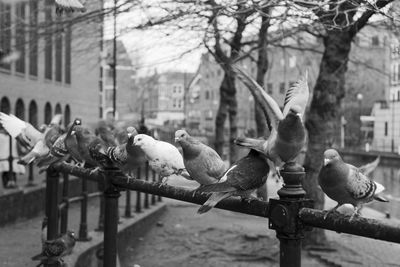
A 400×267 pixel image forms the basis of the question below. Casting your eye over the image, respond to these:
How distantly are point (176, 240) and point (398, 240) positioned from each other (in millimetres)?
7277

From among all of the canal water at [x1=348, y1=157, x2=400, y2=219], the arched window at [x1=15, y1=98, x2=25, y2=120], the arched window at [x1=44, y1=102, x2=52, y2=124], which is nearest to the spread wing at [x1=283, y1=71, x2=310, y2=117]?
the canal water at [x1=348, y1=157, x2=400, y2=219]

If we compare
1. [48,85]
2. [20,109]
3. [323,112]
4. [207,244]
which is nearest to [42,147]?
[207,244]

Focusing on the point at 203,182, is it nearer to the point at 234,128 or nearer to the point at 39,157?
the point at 39,157

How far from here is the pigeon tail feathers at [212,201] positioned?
2168 mm

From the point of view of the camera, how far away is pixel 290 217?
2029 mm

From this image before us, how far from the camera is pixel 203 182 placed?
2.71 metres

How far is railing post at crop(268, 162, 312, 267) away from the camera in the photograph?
2.03 m

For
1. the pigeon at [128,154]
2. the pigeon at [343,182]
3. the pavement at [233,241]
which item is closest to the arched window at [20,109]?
the pavement at [233,241]

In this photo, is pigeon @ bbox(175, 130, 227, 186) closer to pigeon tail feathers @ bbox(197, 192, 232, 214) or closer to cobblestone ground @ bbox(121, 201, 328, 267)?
pigeon tail feathers @ bbox(197, 192, 232, 214)

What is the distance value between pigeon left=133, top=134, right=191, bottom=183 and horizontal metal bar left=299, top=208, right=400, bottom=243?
1.29 meters

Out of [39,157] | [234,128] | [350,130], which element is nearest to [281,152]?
[39,157]

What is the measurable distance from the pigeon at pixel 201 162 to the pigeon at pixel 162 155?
19.2 inches

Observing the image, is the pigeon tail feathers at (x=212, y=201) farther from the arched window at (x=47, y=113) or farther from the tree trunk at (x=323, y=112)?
the arched window at (x=47, y=113)

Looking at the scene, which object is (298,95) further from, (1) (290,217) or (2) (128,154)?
(2) (128,154)
